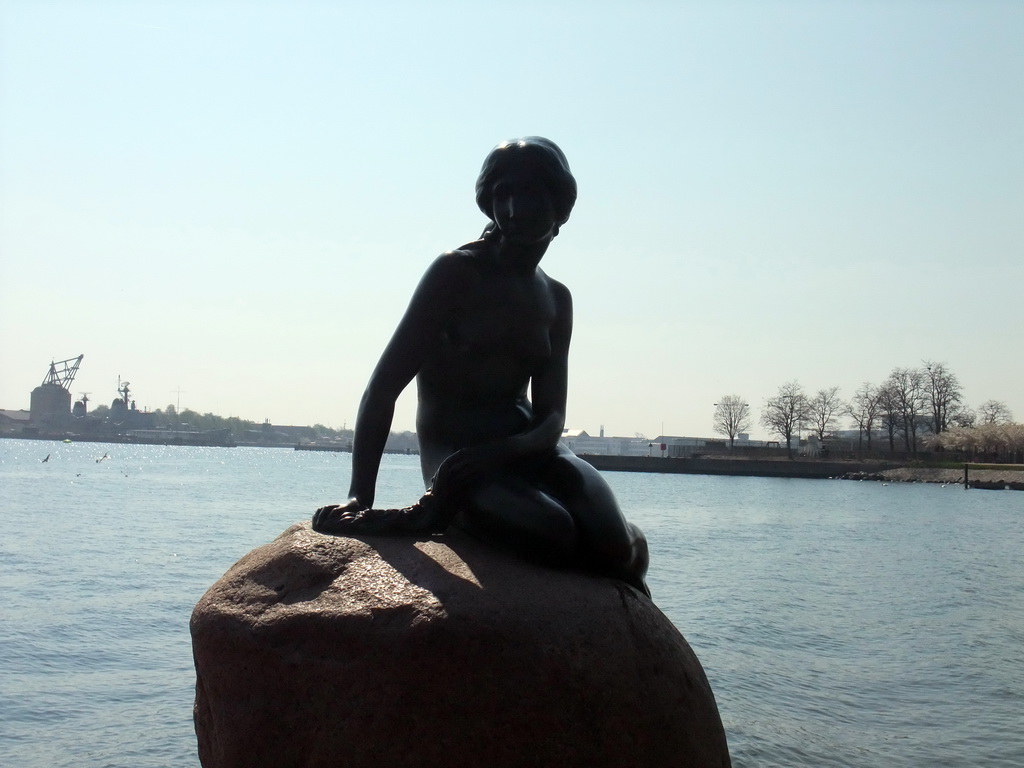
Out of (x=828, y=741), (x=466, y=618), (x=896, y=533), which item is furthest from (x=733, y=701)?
(x=896, y=533)

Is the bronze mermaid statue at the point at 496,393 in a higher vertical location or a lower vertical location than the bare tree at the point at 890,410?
lower

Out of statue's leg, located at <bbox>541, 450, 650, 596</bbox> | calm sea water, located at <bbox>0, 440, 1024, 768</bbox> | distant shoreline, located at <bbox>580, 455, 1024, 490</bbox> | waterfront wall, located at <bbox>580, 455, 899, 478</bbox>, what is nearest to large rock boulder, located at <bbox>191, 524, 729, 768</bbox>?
statue's leg, located at <bbox>541, 450, 650, 596</bbox>

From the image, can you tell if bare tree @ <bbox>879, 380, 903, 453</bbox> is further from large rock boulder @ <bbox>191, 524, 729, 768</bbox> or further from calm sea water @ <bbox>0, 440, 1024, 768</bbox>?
large rock boulder @ <bbox>191, 524, 729, 768</bbox>

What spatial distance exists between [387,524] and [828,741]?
6.29 m

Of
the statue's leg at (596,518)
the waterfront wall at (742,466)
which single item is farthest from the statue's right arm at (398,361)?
the waterfront wall at (742,466)

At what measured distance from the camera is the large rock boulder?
392 cm

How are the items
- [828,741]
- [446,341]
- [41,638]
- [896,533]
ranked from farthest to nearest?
[896,533], [41,638], [828,741], [446,341]

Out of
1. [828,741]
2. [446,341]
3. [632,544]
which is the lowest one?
[828,741]

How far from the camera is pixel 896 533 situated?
31.2m

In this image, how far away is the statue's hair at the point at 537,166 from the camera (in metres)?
4.88

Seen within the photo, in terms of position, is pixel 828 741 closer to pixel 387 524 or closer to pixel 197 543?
pixel 387 524

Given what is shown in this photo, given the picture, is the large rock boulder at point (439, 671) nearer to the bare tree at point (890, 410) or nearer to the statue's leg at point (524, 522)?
the statue's leg at point (524, 522)

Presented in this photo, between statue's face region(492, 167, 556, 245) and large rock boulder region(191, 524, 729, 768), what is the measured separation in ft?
5.15

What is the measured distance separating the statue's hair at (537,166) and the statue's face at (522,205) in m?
0.03
